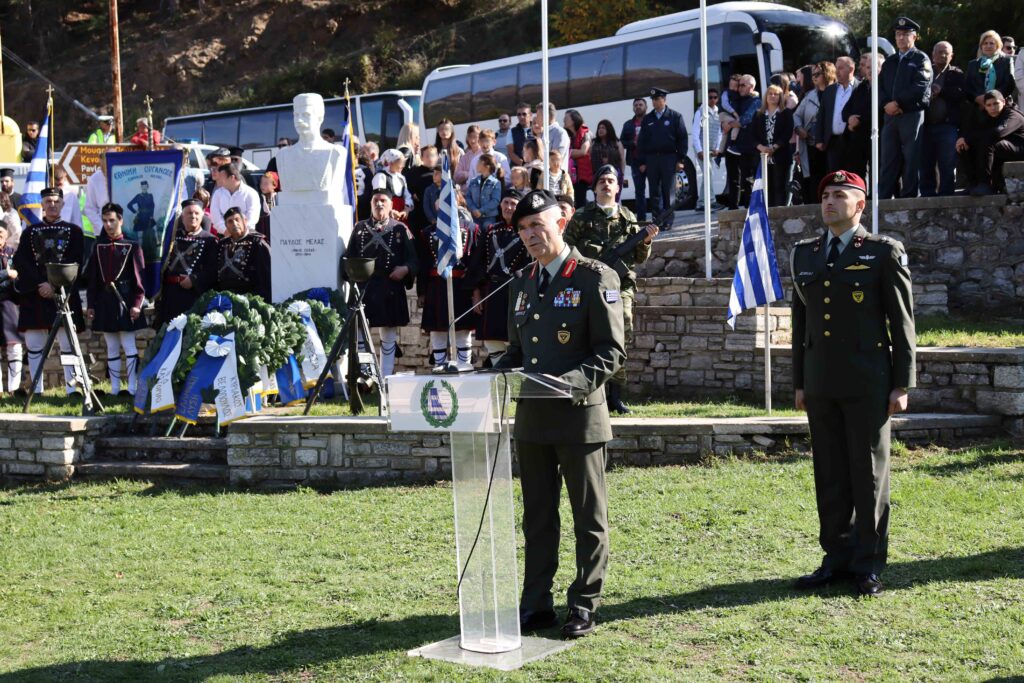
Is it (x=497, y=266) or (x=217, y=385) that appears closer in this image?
(x=217, y=385)

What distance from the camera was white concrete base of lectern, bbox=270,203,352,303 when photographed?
1188 cm

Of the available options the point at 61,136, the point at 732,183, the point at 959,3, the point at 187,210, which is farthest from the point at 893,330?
the point at 61,136

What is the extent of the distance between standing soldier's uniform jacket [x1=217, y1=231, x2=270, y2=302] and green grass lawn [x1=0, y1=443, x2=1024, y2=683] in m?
2.80

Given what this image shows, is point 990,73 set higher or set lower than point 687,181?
higher

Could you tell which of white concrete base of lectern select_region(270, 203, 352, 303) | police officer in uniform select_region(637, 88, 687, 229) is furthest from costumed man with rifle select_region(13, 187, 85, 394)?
police officer in uniform select_region(637, 88, 687, 229)

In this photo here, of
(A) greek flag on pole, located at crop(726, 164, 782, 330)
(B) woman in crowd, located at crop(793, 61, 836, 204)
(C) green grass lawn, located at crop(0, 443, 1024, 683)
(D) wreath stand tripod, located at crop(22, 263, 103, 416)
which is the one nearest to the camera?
(C) green grass lawn, located at crop(0, 443, 1024, 683)

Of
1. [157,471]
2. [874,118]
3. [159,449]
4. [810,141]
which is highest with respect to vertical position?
[810,141]

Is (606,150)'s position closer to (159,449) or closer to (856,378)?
(159,449)

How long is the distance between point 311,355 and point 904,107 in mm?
6491

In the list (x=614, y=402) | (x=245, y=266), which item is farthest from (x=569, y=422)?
(x=245, y=266)

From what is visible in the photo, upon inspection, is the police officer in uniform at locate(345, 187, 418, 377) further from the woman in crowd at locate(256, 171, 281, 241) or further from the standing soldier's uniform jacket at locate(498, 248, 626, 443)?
the standing soldier's uniform jacket at locate(498, 248, 626, 443)

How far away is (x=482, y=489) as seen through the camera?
210 inches

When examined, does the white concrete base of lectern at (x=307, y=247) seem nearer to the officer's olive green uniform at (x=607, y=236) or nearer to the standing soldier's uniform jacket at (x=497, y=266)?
the standing soldier's uniform jacket at (x=497, y=266)

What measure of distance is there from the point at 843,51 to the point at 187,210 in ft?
43.5
